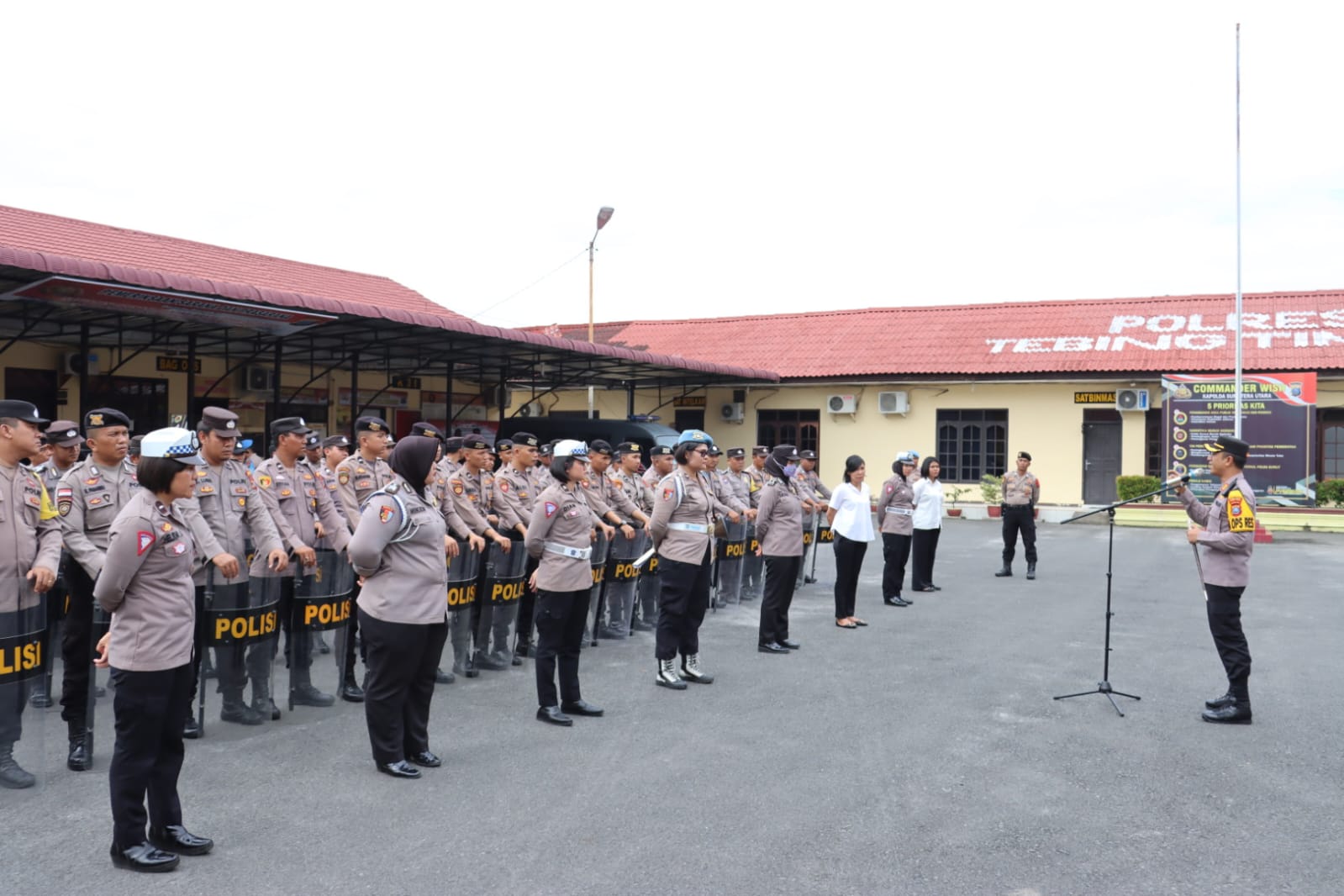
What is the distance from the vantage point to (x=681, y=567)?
704cm

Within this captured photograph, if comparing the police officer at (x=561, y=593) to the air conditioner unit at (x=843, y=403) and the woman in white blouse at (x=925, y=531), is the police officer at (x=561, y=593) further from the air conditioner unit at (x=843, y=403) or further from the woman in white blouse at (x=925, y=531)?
the air conditioner unit at (x=843, y=403)

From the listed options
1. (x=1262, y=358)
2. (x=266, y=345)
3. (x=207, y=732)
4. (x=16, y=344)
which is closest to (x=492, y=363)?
(x=266, y=345)

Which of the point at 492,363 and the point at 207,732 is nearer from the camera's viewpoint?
the point at 207,732

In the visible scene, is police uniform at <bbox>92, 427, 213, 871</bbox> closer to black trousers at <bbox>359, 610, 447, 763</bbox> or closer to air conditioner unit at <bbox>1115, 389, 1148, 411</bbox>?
black trousers at <bbox>359, 610, 447, 763</bbox>

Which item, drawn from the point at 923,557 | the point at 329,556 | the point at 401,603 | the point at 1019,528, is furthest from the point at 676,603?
the point at 1019,528

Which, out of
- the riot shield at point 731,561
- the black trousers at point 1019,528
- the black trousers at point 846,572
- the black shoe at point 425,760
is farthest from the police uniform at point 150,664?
the black trousers at point 1019,528

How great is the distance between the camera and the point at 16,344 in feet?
52.7

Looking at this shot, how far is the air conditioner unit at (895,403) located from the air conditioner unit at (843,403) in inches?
29.2

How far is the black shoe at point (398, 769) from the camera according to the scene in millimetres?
5039

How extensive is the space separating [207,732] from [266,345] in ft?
36.2

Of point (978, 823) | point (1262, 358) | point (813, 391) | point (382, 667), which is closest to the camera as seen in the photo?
point (978, 823)

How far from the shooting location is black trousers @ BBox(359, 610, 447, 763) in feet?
16.4

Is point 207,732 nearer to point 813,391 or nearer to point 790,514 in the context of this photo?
point 790,514

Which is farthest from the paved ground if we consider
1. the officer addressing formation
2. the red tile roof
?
the red tile roof
